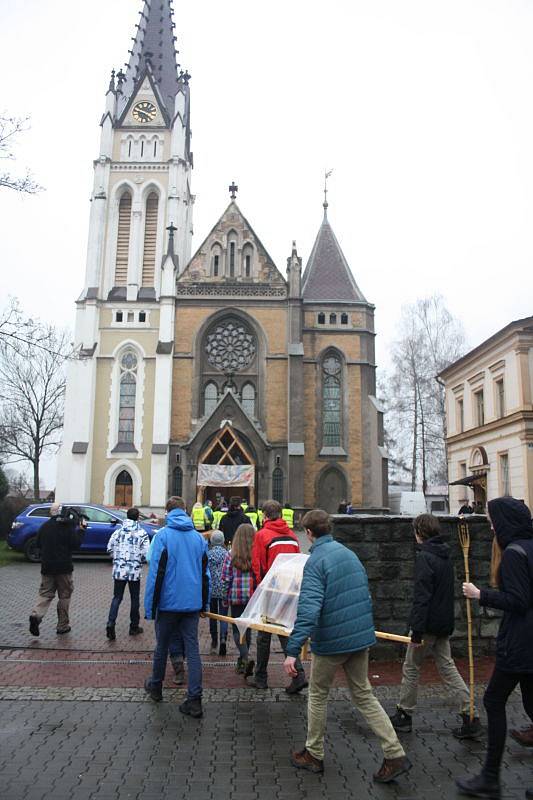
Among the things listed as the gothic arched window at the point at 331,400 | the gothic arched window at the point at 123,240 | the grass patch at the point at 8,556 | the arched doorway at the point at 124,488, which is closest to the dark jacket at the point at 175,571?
the grass patch at the point at 8,556

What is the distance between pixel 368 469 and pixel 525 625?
31.0 metres

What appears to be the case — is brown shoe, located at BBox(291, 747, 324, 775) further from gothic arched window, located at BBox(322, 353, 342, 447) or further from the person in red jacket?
gothic arched window, located at BBox(322, 353, 342, 447)

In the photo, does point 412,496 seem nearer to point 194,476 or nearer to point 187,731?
point 194,476

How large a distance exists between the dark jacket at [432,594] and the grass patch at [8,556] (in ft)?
47.3

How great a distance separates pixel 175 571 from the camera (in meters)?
6.65

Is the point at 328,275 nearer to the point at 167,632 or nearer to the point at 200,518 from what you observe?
the point at 200,518

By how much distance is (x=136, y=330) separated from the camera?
119ft

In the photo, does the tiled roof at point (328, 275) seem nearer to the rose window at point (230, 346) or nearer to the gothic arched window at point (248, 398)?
the rose window at point (230, 346)

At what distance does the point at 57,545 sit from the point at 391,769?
6.28 metres

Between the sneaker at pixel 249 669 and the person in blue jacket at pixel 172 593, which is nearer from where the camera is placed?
the person in blue jacket at pixel 172 593

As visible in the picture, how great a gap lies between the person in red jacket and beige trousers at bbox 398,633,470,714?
4.85 feet

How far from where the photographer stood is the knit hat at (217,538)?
29.1 ft

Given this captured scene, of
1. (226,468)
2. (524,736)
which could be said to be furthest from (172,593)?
(226,468)

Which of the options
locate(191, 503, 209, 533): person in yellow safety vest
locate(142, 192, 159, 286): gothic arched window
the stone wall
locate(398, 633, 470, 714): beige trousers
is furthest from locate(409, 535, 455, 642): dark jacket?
locate(142, 192, 159, 286): gothic arched window
